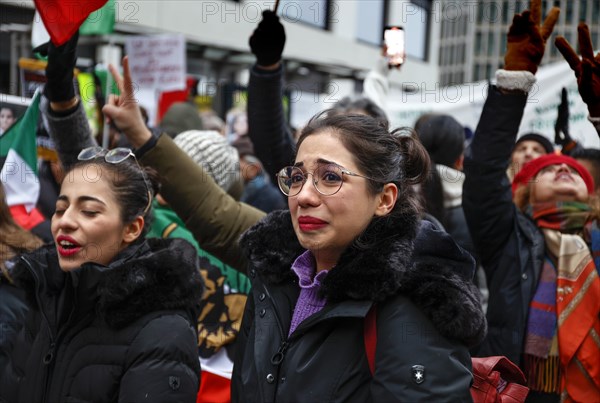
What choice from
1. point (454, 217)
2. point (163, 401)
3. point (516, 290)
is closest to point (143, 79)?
point (454, 217)

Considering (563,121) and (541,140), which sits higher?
(563,121)

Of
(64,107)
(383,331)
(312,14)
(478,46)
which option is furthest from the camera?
(478,46)

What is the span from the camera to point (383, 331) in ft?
6.19

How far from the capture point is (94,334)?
89.0 inches

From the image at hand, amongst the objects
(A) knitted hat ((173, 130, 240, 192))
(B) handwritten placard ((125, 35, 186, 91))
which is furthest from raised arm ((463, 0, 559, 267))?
(B) handwritten placard ((125, 35, 186, 91))

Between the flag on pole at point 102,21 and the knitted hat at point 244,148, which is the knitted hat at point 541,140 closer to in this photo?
the knitted hat at point 244,148

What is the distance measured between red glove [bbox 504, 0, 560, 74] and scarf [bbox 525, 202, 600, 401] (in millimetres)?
682

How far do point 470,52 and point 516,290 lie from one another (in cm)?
7029

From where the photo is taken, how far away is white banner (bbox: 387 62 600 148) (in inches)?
226

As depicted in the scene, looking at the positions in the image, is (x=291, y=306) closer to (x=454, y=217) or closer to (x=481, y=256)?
(x=481, y=256)

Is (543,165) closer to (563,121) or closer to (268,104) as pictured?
(563,121)

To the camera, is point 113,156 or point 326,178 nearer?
point 326,178

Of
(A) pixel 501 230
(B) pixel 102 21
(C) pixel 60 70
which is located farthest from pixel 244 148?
(A) pixel 501 230

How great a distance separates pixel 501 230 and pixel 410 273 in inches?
47.3
